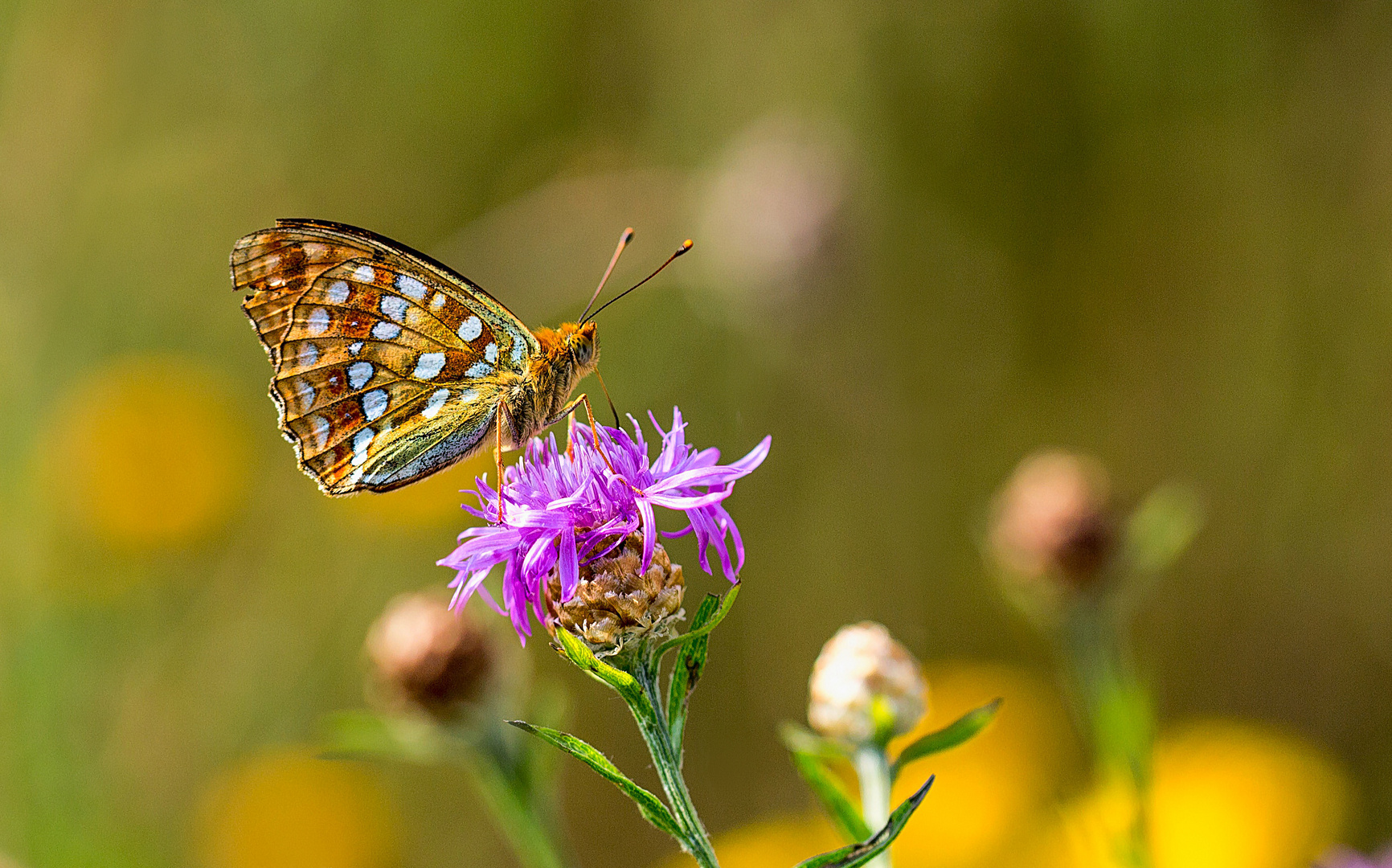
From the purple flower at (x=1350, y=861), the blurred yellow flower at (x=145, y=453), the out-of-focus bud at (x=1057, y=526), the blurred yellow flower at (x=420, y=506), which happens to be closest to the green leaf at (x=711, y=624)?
the purple flower at (x=1350, y=861)

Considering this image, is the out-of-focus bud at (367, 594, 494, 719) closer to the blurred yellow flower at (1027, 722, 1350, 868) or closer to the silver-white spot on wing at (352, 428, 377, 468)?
the silver-white spot on wing at (352, 428, 377, 468)

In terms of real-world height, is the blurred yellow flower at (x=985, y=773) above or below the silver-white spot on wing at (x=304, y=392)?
below

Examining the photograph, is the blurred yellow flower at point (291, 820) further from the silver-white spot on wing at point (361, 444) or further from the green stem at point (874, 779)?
the green stem at point (874, 779)

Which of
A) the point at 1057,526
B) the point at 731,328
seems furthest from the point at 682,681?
the point at 731,328

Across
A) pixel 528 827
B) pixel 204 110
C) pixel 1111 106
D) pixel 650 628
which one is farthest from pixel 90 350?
pixel 1111 106

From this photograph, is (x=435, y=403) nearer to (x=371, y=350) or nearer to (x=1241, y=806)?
(x=371, y=350)

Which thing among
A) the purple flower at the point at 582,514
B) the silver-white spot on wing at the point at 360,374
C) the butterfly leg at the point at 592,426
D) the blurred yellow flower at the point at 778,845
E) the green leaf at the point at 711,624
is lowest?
the blurred yellow flower at the point at 778,845

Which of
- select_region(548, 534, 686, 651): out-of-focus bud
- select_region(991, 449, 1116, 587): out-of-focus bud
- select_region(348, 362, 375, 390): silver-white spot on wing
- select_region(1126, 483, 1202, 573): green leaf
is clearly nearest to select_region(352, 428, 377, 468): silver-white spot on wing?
select_region(348, 362, 375, 390): silver-white spot on wing
